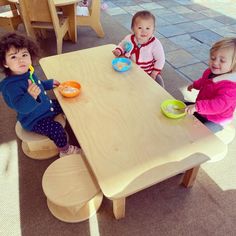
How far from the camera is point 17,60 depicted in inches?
48.6

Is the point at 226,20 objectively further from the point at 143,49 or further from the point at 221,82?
the point at 221,82

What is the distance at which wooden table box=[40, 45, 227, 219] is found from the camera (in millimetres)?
1013

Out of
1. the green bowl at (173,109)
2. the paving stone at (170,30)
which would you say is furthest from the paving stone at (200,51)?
the green bowl at (173,109)

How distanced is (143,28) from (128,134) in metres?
0.80

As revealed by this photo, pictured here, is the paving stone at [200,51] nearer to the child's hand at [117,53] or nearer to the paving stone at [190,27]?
the paving stone at [190,27]

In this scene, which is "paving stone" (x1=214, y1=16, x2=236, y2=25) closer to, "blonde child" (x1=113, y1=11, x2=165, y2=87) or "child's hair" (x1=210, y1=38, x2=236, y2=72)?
"blonde child" (x1=113, y1=11, x2=165, y2=87)

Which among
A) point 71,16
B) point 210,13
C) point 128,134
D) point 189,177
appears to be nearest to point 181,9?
point 210,13

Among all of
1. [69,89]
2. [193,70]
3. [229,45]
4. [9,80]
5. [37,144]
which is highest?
[229,45]

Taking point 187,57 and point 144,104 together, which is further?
point 187,57

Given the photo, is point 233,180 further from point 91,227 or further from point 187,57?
point 187,57

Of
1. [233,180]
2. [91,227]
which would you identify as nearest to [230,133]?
[233,180]

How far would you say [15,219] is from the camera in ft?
4.36

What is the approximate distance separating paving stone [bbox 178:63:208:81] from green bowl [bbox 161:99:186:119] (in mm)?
1172

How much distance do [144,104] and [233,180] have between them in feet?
2.46
